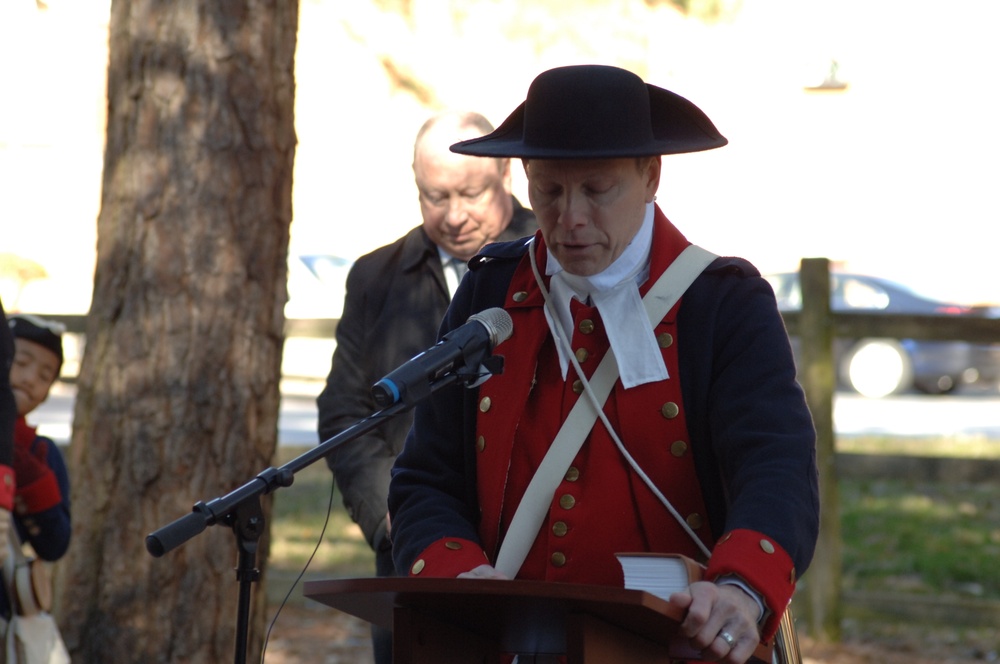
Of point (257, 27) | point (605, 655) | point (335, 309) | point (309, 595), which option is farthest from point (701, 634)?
point (335, 309)

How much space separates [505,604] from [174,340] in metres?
2.84

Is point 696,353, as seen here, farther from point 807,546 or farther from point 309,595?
point 309,595

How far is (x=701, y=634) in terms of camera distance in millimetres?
2324

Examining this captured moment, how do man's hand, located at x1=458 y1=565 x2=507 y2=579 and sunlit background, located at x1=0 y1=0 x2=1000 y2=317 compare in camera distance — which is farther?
sunlit background, located at x1=0 y1=0 x2=1000 y2=317

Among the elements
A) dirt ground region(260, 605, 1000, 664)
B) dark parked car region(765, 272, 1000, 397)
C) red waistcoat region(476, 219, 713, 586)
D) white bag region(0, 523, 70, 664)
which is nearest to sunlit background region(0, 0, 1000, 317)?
dark parked car region(765, 272, 1000, 397)

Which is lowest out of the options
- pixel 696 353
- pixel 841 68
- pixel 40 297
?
pixel 40 297

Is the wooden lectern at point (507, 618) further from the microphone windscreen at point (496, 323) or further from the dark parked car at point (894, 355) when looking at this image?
the dark parked car at point (894, 355)

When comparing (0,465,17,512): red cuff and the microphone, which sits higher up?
the microphone

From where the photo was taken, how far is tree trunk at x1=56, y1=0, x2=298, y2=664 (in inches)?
191

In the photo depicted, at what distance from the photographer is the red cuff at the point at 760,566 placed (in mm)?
2496

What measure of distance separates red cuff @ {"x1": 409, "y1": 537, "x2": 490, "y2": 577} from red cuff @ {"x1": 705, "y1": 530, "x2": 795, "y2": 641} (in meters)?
0.48

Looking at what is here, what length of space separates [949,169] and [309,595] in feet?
96.6

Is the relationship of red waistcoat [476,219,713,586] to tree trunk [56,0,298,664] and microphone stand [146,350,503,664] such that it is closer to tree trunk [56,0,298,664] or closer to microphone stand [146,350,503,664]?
microphone stand [146,350,503,664]

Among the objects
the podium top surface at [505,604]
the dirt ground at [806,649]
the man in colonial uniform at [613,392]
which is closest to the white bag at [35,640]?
the man in colonial uniform at [613,392]
